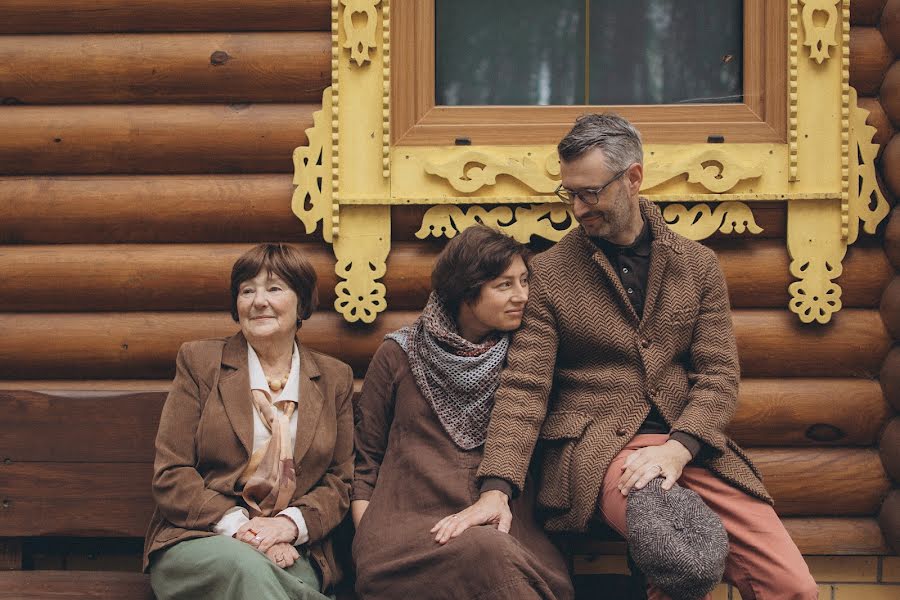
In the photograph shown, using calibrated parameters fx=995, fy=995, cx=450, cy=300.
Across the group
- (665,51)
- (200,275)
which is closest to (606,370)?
(665,51)

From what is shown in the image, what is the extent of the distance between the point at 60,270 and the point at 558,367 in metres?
1.85

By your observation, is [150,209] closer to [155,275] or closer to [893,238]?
[155,275]

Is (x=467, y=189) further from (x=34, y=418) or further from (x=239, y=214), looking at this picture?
(x=34, y=418)

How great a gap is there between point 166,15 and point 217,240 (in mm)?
829

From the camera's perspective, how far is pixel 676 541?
2639 mm

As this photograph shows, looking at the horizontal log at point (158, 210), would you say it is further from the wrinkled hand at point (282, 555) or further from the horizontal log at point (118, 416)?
the wrinkled hand at point (282, 555)

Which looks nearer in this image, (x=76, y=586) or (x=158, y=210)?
(x=76, y=586)

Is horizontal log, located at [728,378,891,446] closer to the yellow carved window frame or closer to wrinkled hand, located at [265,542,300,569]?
the yellow carved window frame

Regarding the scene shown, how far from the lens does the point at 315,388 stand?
3.15m

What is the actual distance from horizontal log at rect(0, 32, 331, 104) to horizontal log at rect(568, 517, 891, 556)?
1.97 m

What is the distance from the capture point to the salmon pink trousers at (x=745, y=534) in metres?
2.72

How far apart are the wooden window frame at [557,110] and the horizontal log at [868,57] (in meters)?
0.25

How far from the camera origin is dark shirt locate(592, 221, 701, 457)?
301cm

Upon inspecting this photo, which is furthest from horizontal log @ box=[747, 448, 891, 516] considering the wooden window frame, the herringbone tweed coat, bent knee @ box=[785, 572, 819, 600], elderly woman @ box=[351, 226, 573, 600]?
the wooden window frame
